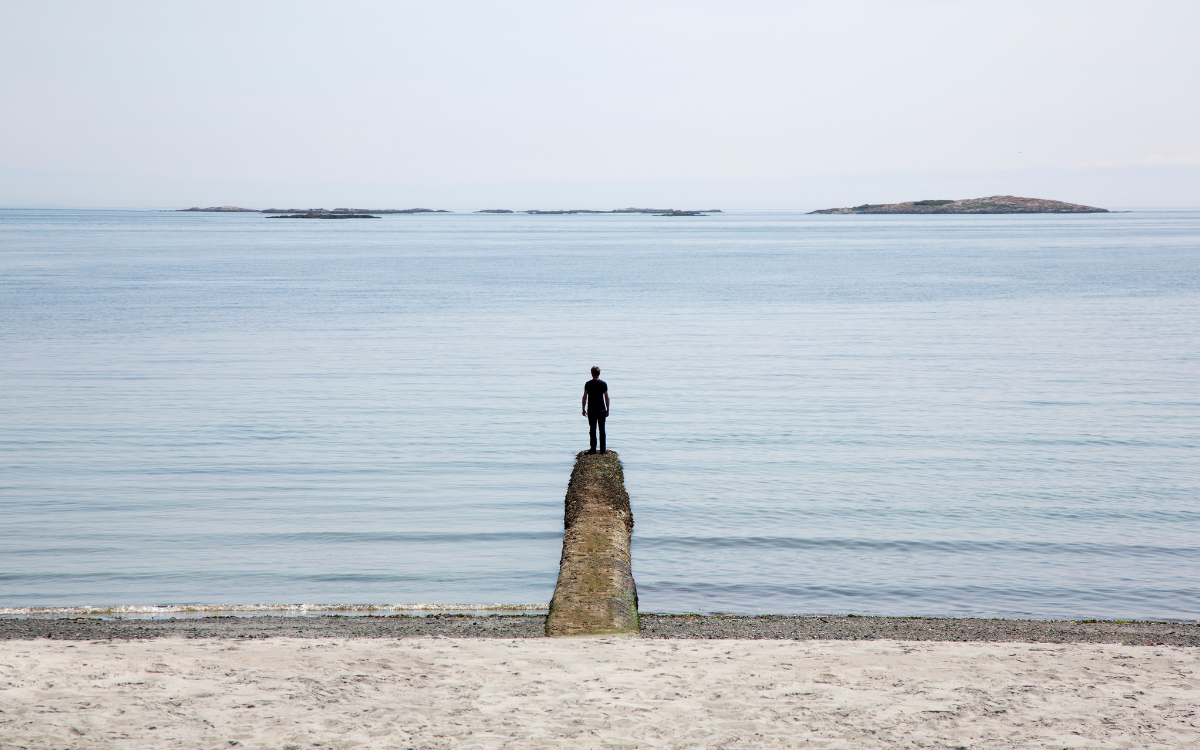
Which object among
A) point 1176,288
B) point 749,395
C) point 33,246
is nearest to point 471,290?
point 749,395

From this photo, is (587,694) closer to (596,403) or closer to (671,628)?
(671,628)

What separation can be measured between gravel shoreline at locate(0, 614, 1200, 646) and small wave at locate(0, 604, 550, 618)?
0.29 metres

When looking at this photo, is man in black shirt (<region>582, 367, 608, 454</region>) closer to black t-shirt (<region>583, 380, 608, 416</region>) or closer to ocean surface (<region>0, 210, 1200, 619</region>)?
black t-shirt (<region>583, 380, 608, 416</region>)

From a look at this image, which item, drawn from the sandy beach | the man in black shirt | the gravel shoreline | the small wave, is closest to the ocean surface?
the small wave

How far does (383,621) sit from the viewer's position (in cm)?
1245

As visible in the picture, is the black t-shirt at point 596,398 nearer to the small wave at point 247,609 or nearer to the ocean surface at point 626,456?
the ocean surface at point 626,456

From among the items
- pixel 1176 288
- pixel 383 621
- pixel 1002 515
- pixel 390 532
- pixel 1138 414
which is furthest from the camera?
pixel 1176 288

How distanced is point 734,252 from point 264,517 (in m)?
120

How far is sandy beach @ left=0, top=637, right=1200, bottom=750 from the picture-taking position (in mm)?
7492

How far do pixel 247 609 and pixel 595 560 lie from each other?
4.77 meters

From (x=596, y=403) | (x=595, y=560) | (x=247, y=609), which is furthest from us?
(x=596, y=403)

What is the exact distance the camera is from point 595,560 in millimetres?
12586

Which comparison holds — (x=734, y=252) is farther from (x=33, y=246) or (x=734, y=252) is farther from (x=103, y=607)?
(x=103, y=607)

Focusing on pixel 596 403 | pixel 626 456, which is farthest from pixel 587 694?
pixel 626 456
